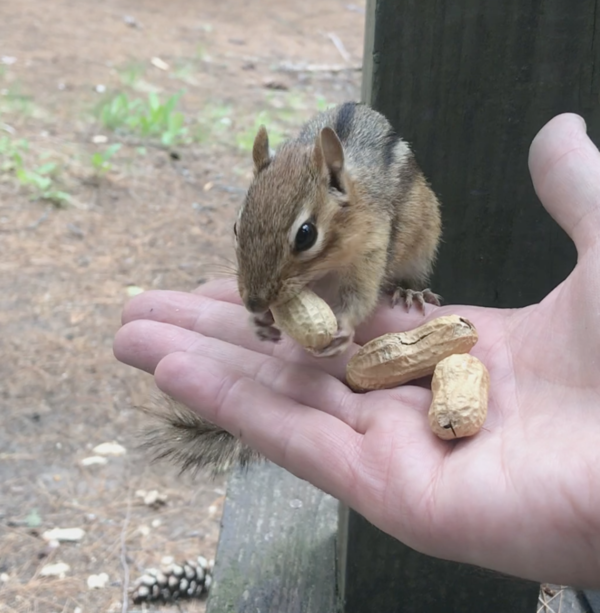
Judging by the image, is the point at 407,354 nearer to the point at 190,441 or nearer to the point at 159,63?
the point at 190,441

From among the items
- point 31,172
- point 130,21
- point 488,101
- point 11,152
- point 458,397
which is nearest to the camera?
point 458,397

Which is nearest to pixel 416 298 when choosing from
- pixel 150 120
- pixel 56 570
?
pixel 56 570

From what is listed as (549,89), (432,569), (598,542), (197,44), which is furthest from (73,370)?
(197,44)

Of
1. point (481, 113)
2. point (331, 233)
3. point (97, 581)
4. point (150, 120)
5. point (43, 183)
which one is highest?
point (481, 113)

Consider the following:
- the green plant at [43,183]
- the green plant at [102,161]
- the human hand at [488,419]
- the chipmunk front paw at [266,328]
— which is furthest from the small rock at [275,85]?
the chipmunk front paw at [266,328]

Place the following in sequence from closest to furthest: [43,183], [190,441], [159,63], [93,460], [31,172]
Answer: [190,441] → [93,460] → [43,183] → [31,172] → [159,63]

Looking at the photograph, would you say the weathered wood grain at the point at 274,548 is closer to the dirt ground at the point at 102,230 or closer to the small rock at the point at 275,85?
the dirt ground at the point at 102,230

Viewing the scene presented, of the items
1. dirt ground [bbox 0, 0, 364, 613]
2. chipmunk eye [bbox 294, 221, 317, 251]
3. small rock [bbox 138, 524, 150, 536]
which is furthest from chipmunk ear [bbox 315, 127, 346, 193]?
small rock [bbox 138, 524, 150, 536]

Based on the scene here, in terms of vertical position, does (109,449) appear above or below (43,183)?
below
